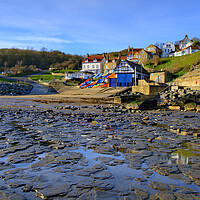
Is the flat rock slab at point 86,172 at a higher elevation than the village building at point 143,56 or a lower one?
lower

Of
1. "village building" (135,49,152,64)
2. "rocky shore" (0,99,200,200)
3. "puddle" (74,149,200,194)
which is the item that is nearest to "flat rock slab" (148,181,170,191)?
"rocky shore" (0,99,200,200)

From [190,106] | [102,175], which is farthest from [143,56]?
[102,175]

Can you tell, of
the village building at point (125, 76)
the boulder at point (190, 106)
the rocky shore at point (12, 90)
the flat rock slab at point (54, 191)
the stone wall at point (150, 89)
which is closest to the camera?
the flat rock slab at point (54, 191)

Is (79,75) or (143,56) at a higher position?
(143,56)

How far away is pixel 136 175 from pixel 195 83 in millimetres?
34896

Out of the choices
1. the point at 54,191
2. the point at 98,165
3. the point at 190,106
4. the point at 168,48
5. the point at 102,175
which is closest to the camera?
the point at 54,191

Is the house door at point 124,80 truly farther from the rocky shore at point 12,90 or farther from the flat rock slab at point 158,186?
the flat rock slab at point 158,186

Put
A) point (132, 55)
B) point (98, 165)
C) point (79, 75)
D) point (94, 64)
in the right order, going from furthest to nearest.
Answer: point (132, 55) → point (94, 64) → point (79, 75) → point (98, 165)

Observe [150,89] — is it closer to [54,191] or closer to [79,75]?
[54,191]

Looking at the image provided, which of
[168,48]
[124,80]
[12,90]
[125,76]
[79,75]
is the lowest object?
[12,90]

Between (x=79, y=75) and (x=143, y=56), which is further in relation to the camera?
(x=143, y=56)

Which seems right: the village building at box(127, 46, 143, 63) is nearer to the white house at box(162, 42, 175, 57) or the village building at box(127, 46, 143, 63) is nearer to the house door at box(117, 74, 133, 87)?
the white house at box(162, 42, 175, 57)

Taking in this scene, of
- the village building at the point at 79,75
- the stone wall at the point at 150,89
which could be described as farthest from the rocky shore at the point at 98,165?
the village building at the point at 79,75

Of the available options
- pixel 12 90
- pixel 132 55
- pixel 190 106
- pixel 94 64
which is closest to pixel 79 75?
pixel 94 64
